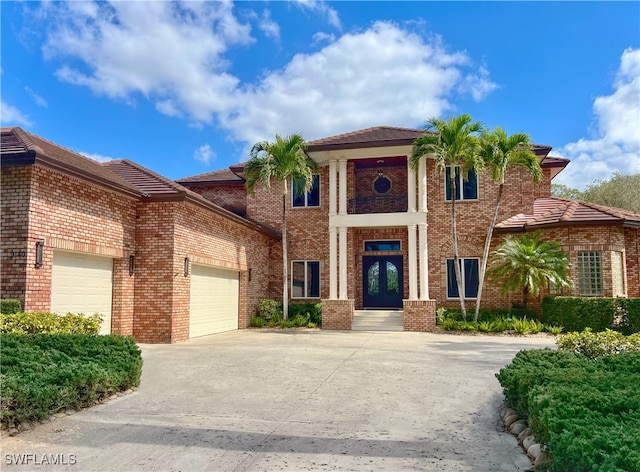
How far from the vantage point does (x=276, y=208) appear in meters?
19.9

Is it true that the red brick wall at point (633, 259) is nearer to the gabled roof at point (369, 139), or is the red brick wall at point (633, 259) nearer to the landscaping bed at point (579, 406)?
the gabled roof at point (369, 139)

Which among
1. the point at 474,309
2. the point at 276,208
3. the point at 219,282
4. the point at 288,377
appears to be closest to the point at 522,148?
the point at 474,309

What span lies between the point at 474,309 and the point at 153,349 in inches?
459

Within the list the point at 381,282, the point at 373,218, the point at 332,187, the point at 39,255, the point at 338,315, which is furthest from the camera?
the point at 381,282

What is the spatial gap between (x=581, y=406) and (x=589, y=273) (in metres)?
14.0

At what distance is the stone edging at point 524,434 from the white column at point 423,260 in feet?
36.9

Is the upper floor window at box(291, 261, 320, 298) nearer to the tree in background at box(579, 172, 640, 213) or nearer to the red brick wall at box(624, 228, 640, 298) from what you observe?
the red brick wall at box(624, 228, 640, 298)

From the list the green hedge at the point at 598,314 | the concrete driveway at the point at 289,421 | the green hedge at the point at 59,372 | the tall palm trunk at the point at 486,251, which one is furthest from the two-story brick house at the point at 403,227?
the green hedge at the point at 59,372

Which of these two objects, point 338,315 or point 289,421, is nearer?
point 289,421

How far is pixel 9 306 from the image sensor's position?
8234mm

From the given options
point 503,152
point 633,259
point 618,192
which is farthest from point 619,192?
point 503,152

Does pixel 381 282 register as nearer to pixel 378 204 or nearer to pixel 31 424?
pixel 378 204

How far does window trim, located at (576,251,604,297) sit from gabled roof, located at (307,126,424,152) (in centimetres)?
702

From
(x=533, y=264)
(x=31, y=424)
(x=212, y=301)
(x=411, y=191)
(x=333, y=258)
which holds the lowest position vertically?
(x=31, y=424)
